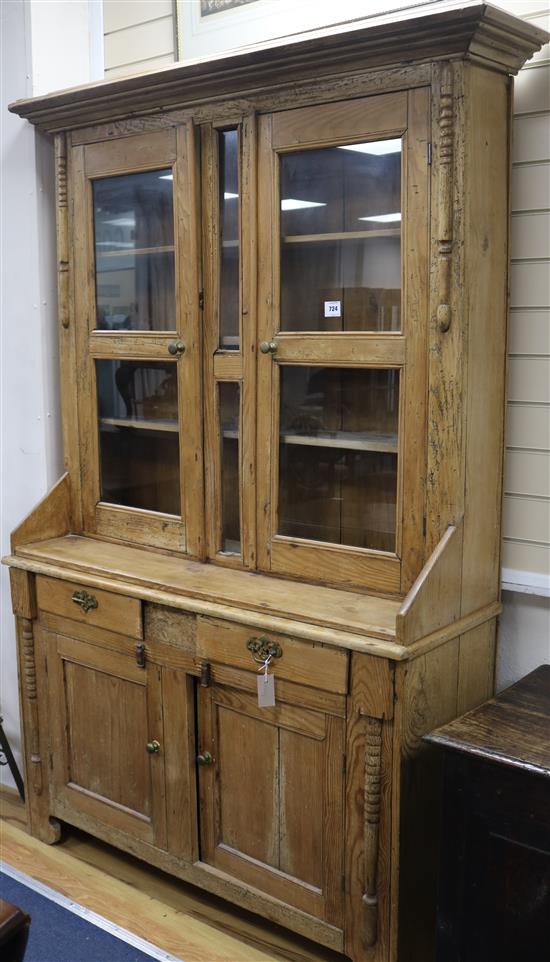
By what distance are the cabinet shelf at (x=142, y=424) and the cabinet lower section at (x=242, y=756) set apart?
48 centimetres

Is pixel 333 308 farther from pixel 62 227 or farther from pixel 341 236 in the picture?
pixel 62 227

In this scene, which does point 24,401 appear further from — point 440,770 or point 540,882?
point 540,882

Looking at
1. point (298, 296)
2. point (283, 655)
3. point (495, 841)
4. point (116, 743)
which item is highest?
point (298, 296)

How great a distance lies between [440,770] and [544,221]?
4.23 ft


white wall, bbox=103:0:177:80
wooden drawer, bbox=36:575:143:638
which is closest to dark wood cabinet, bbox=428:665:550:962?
wooden drawer, bbox=36:575:143:638

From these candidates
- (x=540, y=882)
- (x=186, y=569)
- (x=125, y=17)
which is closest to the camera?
(x=540, y=882)

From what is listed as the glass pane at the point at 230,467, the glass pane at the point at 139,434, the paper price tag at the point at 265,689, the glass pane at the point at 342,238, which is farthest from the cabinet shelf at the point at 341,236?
the paper price tag at the point at 265,689

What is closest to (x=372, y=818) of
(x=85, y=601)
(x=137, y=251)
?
(x=85, y=601)

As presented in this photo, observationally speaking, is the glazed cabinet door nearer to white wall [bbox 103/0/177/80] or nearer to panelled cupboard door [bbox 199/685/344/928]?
panelled cupboard door [bbox 199/685/344/928]

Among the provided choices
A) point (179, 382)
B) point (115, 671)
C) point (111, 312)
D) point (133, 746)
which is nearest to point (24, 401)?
point (111, 312)

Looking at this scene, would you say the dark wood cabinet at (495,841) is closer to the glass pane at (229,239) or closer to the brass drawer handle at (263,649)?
the brass drawer handle at (263,649)

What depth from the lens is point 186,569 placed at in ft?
8.43

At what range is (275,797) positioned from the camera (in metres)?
2.35

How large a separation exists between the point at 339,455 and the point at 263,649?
0.50 metres
